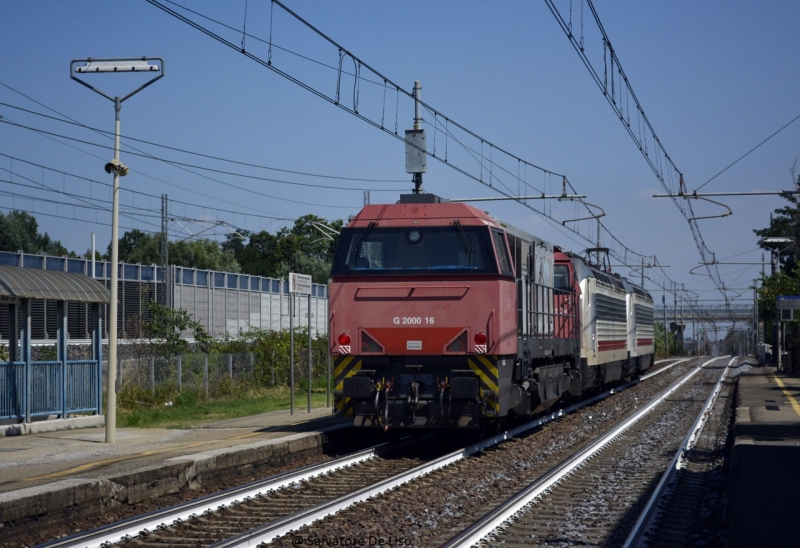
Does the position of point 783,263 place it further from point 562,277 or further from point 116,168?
point 116,168

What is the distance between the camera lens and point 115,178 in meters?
15.3

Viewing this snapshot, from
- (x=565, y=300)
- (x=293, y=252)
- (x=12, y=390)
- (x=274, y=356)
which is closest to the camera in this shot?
(x=12, y=390)

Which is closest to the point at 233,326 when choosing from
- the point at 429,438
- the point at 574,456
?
the point at 429,438

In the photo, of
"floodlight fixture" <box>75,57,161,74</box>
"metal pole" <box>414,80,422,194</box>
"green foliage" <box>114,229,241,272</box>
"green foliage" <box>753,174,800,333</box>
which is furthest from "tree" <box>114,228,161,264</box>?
"floodlight fixture" <box>75,57,161,74</box>

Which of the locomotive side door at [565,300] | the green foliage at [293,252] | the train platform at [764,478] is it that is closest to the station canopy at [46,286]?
the locomotive side door at [565,300]

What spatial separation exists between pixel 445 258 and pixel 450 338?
1228 millimetres

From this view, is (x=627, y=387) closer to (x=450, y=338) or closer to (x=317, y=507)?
(x=450, y=338)

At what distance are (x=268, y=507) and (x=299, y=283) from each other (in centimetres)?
966

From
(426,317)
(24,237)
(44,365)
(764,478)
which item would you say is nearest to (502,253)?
(426,317)

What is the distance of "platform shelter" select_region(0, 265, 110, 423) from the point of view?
51.8ft

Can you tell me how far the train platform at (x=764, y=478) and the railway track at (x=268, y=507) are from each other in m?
3.73

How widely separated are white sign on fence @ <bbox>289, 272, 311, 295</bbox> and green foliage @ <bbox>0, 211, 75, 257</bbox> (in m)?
61.7

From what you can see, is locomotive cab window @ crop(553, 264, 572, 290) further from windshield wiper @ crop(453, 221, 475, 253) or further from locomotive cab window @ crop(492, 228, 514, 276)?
windshield wiper @ crop(453, 221, 475, 253)

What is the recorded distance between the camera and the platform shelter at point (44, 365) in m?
15.8
